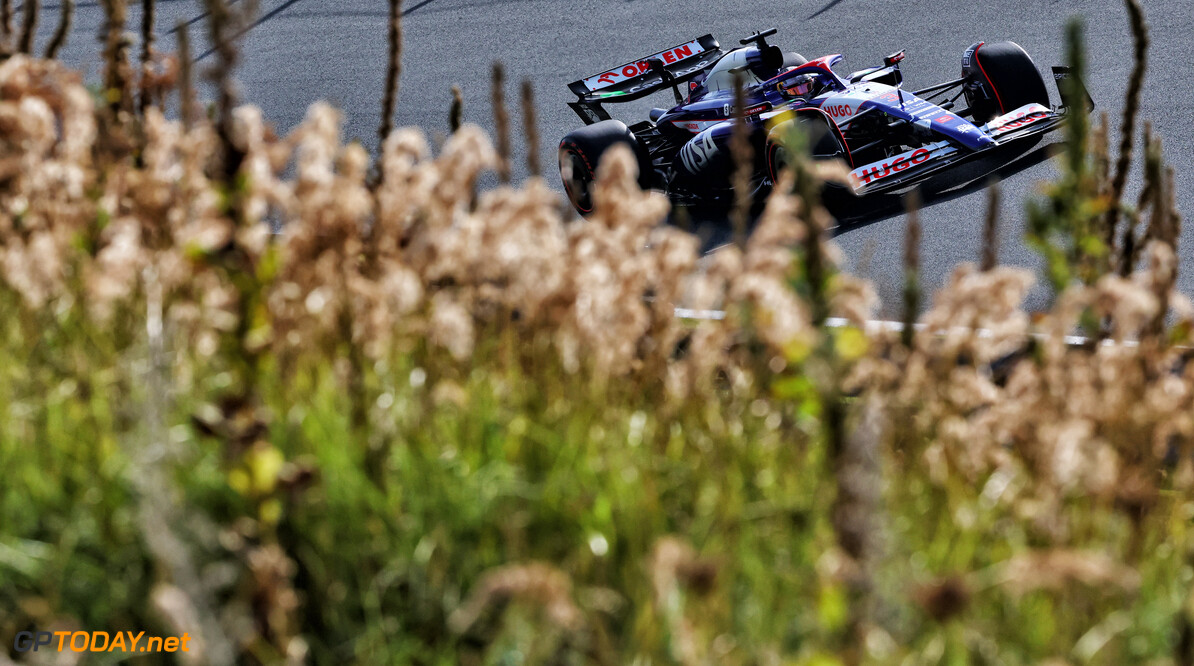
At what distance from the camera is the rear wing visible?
940 centimetres

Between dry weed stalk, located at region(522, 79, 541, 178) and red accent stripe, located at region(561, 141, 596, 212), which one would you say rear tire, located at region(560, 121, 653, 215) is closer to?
red accent stripe, located at region(561, 141, 596, 212)

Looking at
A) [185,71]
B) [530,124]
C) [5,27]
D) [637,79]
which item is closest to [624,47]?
[637,79]

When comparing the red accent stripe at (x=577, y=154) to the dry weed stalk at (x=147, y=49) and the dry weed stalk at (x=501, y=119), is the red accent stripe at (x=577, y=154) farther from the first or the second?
the dry weed stalk at (x=501, y=119)

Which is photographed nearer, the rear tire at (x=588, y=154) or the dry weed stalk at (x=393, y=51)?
the dry weed stalk at (x=393, y=51)

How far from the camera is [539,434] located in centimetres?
236

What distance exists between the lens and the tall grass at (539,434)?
6.19ft

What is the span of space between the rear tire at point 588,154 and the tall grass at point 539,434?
18.1 feet

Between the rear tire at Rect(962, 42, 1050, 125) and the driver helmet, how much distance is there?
1365 millimetres

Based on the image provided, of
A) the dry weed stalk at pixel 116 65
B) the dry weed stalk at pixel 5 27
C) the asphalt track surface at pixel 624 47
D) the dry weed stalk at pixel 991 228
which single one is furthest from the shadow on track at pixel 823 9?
the dry weed stalk at pixel 991 228

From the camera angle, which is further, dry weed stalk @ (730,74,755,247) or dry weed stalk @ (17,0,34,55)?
dry weed stalk @ (17,0,34,55)

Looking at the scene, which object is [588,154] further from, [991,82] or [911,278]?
[911,278]

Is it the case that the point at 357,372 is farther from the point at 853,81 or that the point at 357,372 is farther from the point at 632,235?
the point at 853,81

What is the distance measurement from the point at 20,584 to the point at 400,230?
42.9 inches

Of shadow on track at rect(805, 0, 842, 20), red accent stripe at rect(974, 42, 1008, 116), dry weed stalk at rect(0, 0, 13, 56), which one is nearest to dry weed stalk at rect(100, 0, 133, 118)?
dry weed stalk at rect(0, 0, 13, 56)
